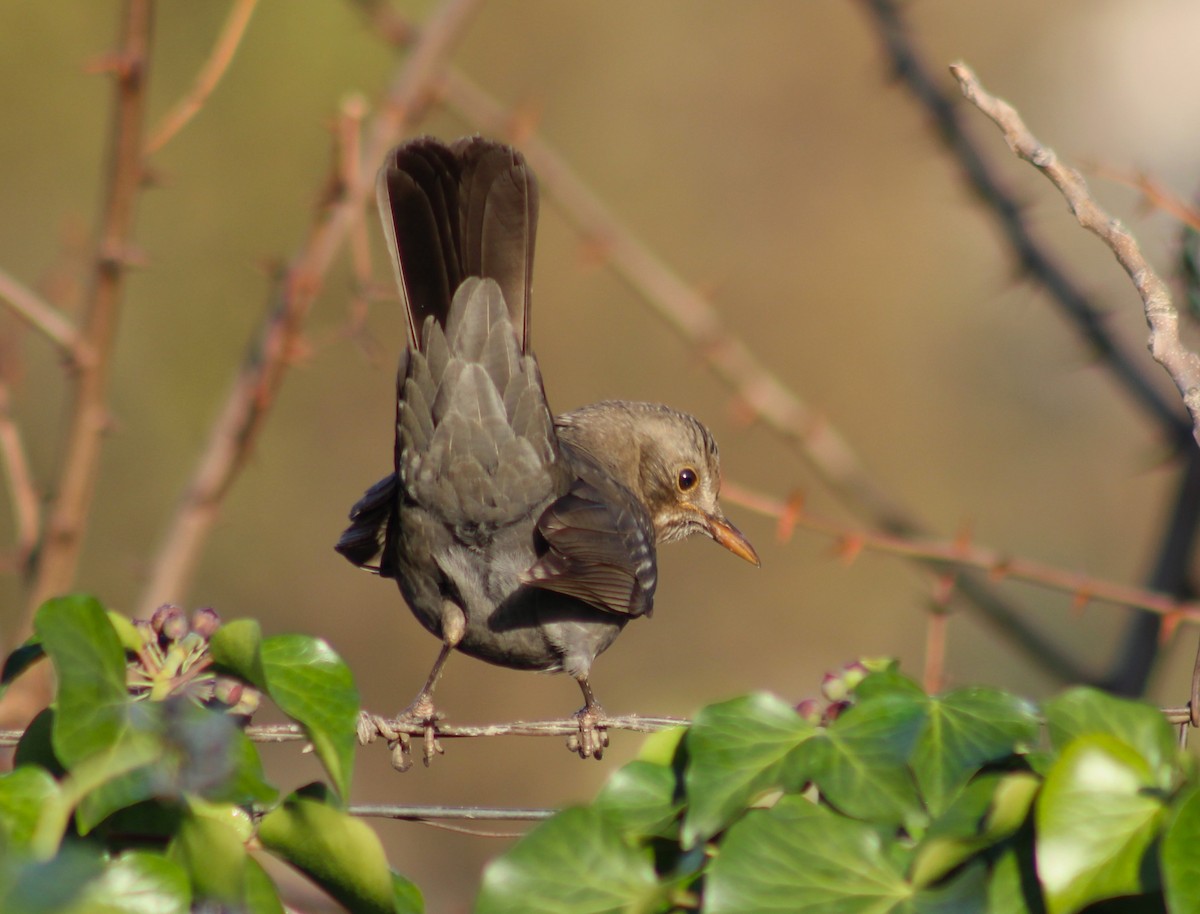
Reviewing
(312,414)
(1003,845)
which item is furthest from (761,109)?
(1003,845)

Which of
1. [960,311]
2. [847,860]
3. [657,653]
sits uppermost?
[960,311]

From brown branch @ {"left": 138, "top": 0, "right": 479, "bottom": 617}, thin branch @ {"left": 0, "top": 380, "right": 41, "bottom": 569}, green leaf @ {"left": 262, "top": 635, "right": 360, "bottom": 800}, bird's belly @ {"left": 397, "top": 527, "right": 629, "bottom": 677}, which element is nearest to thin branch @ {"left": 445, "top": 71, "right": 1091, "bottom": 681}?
brown branch @ {"left": 138, "top": 0, "right": 479, "bottom": 617}

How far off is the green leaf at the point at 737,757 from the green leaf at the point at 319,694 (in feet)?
1.15

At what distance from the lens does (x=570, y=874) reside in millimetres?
1312

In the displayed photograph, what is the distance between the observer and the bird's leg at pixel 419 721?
2.07m

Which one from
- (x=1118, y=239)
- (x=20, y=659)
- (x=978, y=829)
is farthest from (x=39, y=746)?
(x=1118, y=239)

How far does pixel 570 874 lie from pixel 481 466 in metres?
1.65

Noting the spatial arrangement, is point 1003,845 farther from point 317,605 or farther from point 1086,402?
point 1086,402

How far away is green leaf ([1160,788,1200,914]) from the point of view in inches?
43.6

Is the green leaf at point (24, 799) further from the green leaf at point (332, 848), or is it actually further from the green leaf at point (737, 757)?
the green leaf at point (737, 757)

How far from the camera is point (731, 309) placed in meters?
6.27

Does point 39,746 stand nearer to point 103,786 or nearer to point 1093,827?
point 103,786

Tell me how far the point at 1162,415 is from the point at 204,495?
230cm

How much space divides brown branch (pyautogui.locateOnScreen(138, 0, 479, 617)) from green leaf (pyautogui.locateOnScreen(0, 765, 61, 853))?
5.85ft
